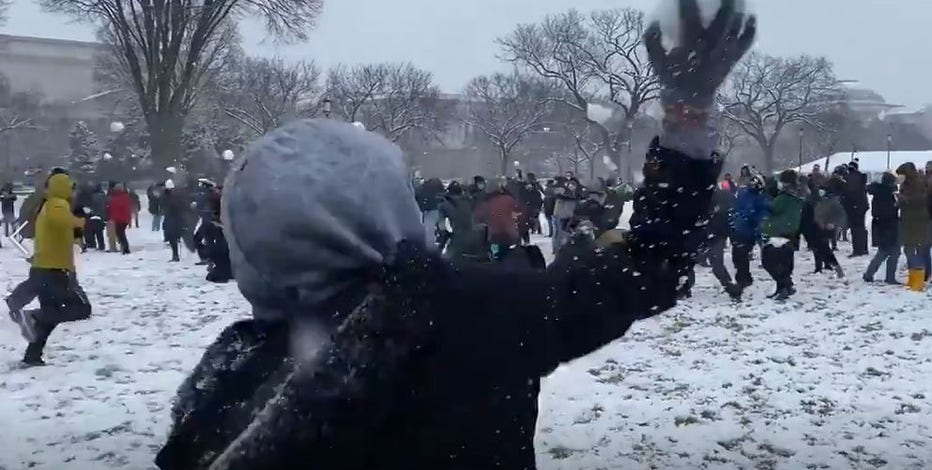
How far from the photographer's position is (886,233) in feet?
41.0

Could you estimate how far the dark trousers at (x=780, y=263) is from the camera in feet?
37.5

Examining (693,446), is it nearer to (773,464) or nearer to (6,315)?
(773,464)

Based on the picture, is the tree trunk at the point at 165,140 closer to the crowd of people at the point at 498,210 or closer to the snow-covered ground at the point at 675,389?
the crowd of people at the point at 498,210

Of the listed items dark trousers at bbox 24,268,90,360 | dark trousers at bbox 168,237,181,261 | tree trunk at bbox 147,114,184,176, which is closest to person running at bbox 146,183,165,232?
tree trunk at bbox 147,114,184,176

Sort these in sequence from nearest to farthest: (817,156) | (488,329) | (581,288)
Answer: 1. (488,329)
2. (581,288)
3. (817,156)

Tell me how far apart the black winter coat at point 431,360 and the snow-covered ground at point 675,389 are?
2113 millimetres

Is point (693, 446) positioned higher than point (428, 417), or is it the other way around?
point (428, 417)

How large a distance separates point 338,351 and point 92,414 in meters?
6.00

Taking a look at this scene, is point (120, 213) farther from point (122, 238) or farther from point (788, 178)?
point (788, 178)

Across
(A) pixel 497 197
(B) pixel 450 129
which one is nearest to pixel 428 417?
(A) pixel 497 197

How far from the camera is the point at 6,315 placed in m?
10.5

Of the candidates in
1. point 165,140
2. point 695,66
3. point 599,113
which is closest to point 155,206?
point 165,140

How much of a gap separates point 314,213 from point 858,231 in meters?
15.9

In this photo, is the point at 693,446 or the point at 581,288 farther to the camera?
the point at 693,446
